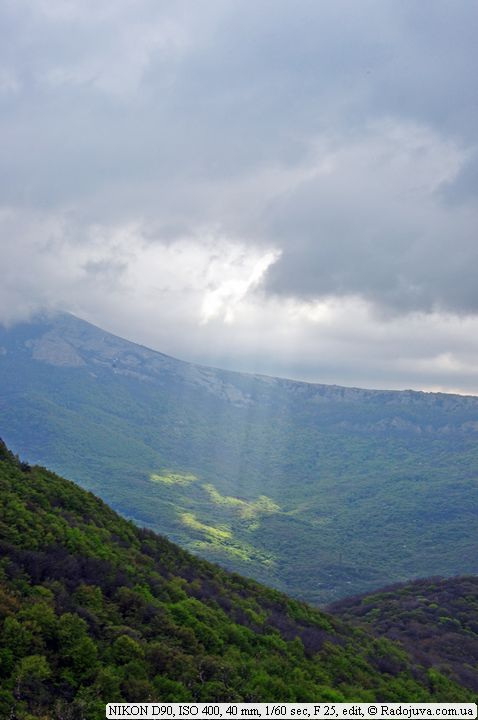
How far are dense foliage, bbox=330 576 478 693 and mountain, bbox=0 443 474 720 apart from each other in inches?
260

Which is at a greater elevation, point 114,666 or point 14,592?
point 14,592

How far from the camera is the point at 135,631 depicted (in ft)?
73.0

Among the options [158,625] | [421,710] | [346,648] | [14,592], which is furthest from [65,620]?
[346,648]

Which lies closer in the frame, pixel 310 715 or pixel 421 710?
pixel 310 715

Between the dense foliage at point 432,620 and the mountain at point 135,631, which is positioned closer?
the mountain at point 135,631

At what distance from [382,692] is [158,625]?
1258 centimetres

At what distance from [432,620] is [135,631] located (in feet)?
143

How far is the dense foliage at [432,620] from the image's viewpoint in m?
41.5

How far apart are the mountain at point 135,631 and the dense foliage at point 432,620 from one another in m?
6.61

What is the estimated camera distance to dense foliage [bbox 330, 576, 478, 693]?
41.5 meters

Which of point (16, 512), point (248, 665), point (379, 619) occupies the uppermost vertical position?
point (16, 512)

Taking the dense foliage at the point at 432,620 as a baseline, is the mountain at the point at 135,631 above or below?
above

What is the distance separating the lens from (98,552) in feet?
92.7

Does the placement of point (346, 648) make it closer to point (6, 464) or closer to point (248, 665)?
point (248, 665)
